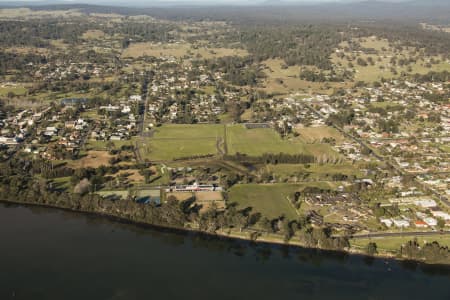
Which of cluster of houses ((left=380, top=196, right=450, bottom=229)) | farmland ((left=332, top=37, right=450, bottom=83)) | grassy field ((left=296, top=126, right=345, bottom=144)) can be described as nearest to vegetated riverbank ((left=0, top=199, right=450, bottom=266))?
cluster of houses ((left=380, top=196, right=450, bottom=229))

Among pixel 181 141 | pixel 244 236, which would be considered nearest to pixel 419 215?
pixel 244 236

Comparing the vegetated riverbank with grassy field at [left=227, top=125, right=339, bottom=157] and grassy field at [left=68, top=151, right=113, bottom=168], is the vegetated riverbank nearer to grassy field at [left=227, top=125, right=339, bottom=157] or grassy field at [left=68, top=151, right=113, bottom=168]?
grassy field at [left=68, top=151, right=113, bottom=168]

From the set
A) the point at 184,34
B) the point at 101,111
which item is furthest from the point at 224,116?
the point at 184,34

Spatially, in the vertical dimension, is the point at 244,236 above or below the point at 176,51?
below

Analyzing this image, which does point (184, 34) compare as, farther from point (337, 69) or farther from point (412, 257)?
point (412, 257)

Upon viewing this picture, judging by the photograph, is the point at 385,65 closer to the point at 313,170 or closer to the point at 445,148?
the point at 445,148

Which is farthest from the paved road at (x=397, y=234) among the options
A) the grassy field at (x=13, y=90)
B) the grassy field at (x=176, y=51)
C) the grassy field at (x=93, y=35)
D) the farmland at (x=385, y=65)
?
the grassy field at (x=93, y=35)

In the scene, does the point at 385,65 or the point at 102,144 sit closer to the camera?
the point at 102,144

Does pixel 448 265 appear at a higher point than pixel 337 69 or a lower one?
lower
